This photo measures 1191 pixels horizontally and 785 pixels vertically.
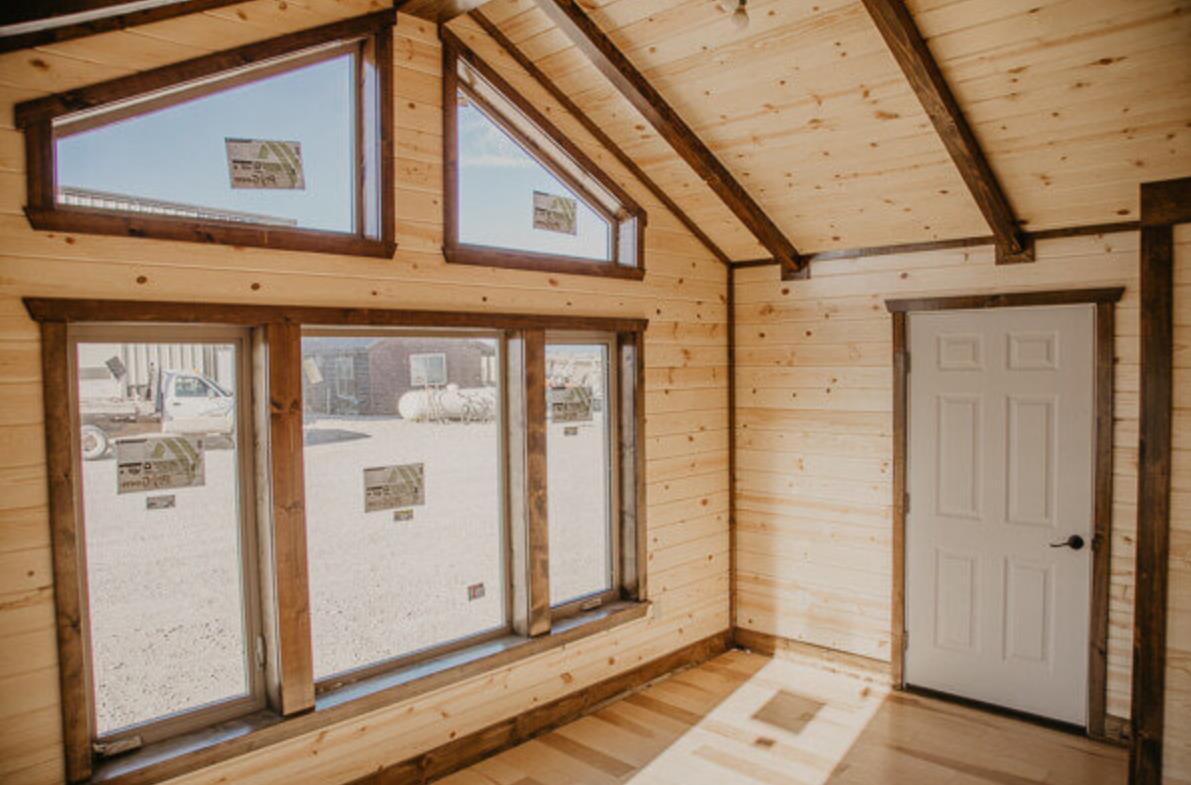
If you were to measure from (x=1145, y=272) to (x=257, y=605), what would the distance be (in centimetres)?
336

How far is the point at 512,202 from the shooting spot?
12.6 feet

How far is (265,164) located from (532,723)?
2.66m

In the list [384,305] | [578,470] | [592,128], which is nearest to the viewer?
[384,305]

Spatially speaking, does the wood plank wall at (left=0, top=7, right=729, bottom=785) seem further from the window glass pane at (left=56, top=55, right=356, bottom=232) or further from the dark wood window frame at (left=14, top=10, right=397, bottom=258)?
the window glass pane at (left=56, top=55, right=356, bottom=232)

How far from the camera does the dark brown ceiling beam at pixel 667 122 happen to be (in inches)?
125

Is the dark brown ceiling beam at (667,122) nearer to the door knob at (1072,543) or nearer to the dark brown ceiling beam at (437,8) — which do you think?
the dark brown ceiling beam at (437,8)

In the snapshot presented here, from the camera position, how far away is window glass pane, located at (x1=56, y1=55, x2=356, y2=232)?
2656 mm

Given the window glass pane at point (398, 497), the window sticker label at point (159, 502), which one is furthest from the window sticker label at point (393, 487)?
the window sticker label at point (159, 502)

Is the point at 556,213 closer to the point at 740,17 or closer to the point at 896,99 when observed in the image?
the point at 740,17

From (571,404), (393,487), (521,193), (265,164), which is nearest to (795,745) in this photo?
(571,404)

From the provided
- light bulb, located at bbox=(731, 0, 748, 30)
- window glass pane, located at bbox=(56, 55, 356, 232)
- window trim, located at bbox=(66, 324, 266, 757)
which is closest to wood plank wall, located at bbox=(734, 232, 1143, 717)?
light bulb, located at bbox=(731, 0, 748, 30)

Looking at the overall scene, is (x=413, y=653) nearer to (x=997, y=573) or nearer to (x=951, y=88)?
(x=997, y=573)

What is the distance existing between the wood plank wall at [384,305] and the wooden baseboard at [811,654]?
0.61ft

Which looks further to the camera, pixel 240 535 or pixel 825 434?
pixel 825 434
